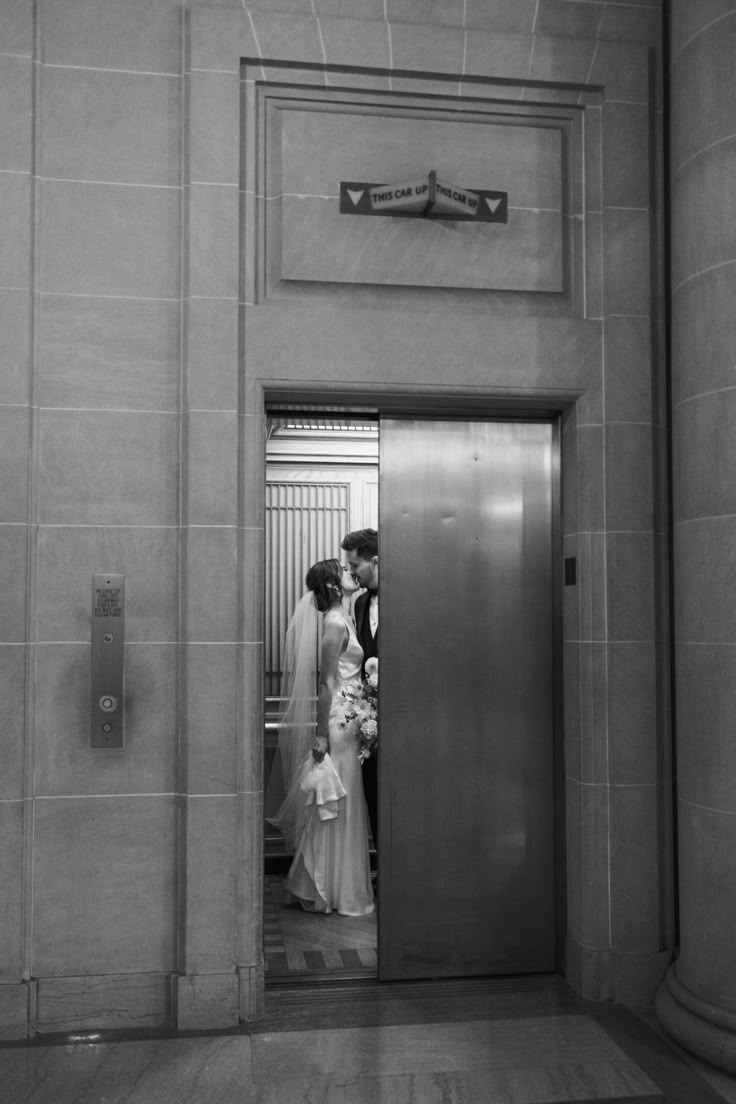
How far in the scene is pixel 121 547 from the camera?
4012mm

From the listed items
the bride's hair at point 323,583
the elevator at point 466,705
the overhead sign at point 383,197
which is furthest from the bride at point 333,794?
the overhead sign at point 383,197

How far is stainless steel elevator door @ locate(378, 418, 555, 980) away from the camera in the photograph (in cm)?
438

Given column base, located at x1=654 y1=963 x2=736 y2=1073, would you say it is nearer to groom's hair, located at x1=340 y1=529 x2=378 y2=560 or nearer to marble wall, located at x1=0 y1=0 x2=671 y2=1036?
marble wall, located at x1=0 y1=0 x2=671 y2=1036

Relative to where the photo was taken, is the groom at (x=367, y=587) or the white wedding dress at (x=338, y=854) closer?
the white wedding dress at (x=338, y=854)

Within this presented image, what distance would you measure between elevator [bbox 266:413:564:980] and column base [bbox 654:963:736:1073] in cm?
69

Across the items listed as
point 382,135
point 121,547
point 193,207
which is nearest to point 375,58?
point 382,135

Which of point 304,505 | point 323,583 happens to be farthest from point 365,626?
point 304,505

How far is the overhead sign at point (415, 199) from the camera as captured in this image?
415cm

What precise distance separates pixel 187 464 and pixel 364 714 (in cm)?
201

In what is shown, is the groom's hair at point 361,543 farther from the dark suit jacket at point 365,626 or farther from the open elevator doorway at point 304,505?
the open elevator doorway at point 304,505

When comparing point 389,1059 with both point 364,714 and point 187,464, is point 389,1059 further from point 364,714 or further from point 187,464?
point 187,464

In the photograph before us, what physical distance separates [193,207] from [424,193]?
3.17 ft

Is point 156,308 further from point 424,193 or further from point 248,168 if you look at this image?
point 424,193

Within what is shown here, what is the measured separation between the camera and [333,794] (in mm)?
5164
